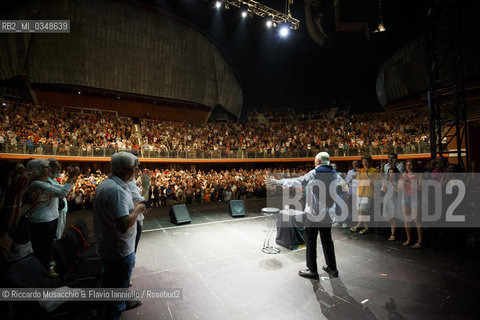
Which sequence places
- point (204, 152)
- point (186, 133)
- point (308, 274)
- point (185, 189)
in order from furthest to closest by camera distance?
point (186, 133) → point (204, 152) → point (185, 189) → point (308, 274)

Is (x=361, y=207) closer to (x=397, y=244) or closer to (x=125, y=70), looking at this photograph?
(x=397, y=244)

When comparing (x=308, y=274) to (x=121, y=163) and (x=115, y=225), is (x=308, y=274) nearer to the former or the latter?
(x=115, y=225)

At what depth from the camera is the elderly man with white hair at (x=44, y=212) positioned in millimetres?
2895

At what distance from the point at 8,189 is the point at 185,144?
1817cm

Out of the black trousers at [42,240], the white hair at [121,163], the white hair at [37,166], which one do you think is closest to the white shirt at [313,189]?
the white hair at [121,163]

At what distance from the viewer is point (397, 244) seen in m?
4.96

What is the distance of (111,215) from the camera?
1895 millimetres

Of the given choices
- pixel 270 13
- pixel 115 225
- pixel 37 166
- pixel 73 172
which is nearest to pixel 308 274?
pixel 115 225

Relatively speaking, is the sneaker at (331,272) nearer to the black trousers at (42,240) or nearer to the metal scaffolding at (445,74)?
the black trousers at (42,240)

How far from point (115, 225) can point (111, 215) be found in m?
0.12

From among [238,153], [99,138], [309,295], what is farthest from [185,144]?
[309,295]

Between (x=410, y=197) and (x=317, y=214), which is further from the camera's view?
(x=410, y=197)

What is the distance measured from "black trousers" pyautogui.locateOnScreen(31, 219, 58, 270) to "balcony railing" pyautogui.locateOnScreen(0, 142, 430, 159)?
12.3 m

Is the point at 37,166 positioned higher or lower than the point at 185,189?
higher
